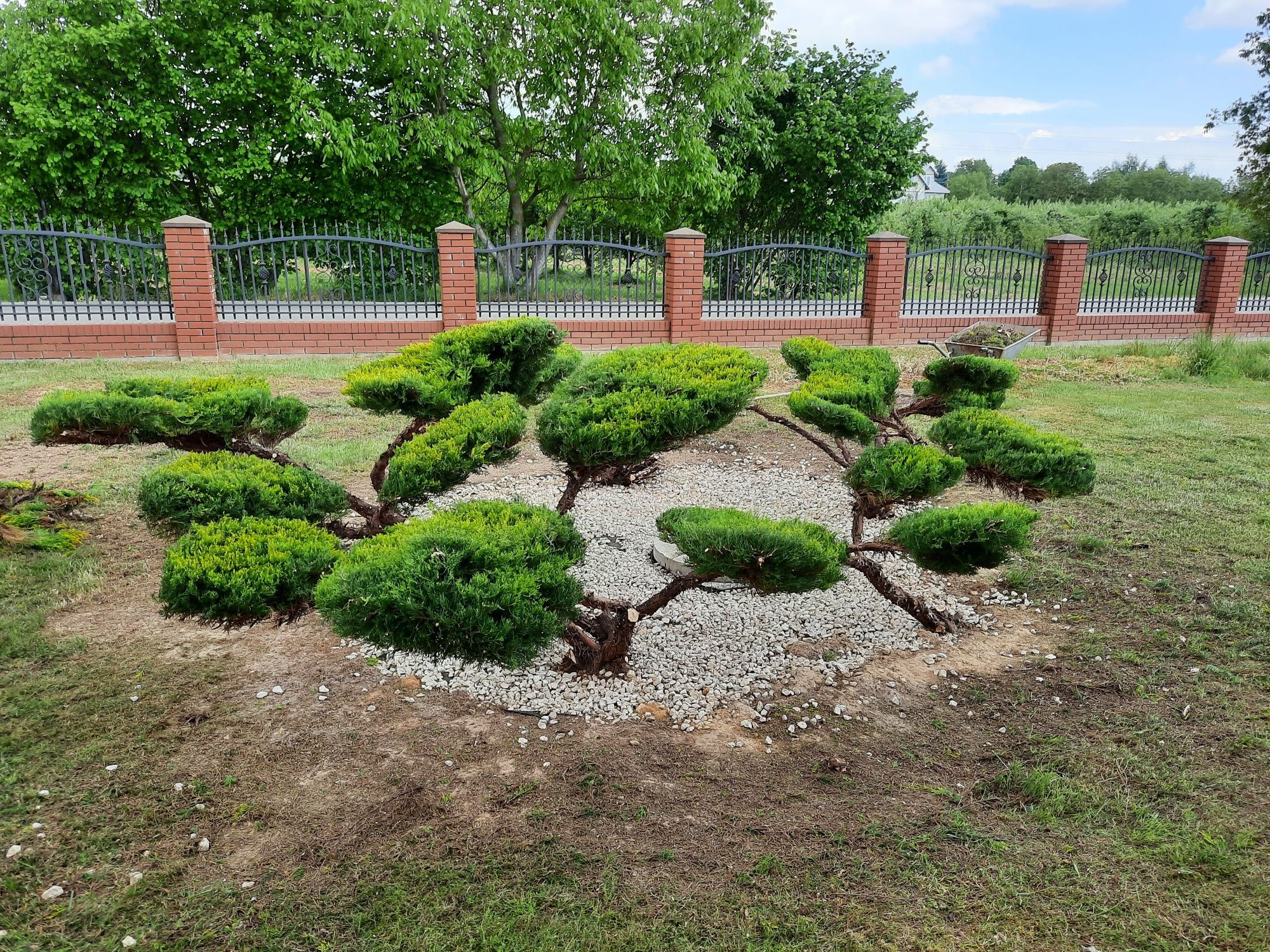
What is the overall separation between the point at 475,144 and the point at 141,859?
14.8 metres

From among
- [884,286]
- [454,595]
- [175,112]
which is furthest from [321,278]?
[454,595]

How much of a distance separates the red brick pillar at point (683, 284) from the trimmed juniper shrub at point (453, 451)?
27.8ft

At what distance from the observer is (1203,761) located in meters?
2.88

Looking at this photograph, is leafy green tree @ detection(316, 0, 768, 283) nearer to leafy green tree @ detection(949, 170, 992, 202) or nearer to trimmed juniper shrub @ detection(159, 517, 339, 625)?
trimmed juniper shrub @ detection(159, 517, 339, 625)

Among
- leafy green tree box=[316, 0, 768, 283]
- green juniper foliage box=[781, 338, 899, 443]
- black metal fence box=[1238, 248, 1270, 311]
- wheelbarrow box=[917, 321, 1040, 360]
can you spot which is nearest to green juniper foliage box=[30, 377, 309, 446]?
green juniper foliage box=[781, 338, 899, 443]

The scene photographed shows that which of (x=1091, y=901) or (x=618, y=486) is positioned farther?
(x=618, y=486)

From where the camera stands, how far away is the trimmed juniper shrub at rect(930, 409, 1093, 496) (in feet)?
11.3

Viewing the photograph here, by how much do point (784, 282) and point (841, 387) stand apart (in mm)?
10264

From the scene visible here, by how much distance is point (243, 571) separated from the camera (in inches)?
95.3

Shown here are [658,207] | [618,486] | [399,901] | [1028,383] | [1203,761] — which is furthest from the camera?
[658,207]

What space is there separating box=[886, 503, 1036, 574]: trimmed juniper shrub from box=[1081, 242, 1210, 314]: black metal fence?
1235cm

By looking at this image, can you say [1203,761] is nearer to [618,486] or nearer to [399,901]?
[399,901]

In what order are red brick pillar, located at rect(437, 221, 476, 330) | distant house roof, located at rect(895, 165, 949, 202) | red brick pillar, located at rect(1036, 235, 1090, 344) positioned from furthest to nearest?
1. distant house roof, located at rect(895, 165, 949, 202)
2. red brick pillar, located at rect(1036, 235, 1090, 344)
3. red brick pillar, located at rect(437, 221, 476, 330)

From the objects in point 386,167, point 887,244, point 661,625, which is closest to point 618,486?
point 661,625
